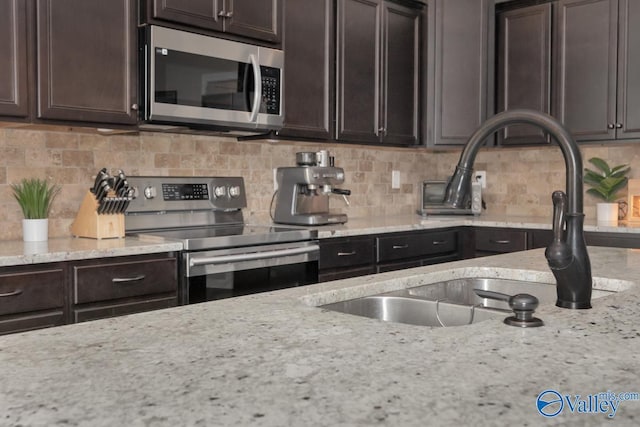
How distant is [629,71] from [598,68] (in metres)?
0.18

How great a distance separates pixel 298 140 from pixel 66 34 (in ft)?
4.53

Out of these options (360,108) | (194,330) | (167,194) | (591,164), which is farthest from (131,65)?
(591,164)

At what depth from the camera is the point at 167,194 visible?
3.37 meters

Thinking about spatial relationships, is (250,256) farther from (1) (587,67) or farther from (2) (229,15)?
(1) (587,67)

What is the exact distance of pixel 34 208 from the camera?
2762 mm

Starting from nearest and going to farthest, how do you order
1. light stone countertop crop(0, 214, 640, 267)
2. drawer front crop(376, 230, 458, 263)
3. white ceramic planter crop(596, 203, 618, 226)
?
light stone countertop crop(0, 214, 640, 267) → drawer front crop(376, 230, 458, 263) → white ceramic planter crop(596, 203, 618, 226)

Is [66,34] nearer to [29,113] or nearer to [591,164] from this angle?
[29,113]

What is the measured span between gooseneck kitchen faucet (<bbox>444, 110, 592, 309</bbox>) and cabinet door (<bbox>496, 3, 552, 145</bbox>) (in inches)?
124

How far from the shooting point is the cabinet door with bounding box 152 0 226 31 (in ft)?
9.72

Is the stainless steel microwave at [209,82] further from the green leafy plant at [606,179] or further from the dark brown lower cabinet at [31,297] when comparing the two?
the green leafy plant at [606,179]

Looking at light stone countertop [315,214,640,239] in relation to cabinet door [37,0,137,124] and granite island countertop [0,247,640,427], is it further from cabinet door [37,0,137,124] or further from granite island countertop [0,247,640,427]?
granite island countertop [0,247,640,427]

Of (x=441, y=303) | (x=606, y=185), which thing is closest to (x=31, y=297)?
(x=441, y=303)

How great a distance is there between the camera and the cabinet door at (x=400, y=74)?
13.9 feet

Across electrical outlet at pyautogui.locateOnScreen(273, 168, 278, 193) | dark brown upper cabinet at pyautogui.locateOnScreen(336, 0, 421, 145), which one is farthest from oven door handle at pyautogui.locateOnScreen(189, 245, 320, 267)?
dark brown upper cabinet at pyautogui.locateOnScreen(336, 0, 421, 145)
